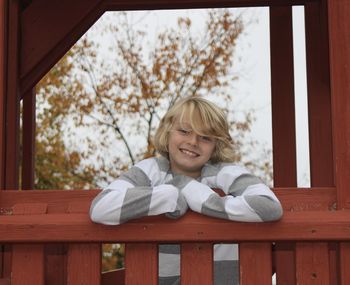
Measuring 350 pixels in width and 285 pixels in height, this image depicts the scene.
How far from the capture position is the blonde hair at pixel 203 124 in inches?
130

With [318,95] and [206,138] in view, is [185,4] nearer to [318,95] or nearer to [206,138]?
[318,95]

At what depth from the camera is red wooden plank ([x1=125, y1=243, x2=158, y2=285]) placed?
2.81 m

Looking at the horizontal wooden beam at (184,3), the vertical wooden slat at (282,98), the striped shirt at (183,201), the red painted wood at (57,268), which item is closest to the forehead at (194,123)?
the striped shirt at (183,201)

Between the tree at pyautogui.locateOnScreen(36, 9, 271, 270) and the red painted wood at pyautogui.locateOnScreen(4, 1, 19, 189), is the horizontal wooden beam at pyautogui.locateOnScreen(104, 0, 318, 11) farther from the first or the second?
the tree at pyautogui.locateOnScreen(36, 9, 271, 270)

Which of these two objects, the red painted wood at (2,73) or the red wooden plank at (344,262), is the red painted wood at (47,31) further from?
the red wooden plank at (344,262)

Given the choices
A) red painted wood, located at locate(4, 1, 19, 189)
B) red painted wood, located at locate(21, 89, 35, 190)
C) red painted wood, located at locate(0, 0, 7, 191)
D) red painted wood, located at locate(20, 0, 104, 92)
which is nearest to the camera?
red painted wood, located at locate(0, 0, 7, 191)

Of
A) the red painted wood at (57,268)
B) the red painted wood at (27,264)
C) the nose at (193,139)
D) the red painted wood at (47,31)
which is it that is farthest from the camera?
the red painted wood at (47,31)

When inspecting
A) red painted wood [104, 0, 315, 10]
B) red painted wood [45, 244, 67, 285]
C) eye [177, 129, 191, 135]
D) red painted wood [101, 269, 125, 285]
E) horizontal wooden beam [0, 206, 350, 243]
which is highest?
red painted wood [104, 0, 315, 10]

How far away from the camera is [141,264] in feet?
9.26

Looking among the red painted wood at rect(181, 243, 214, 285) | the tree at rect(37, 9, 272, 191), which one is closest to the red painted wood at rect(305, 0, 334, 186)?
the red painted wood at rect(181, 243, 214, 285)

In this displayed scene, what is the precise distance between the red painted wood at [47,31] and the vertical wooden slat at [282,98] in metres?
1.68

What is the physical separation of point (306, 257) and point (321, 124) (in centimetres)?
276

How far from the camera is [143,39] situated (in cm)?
1594

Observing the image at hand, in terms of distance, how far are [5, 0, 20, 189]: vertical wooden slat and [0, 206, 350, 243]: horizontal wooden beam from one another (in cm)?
154
